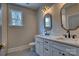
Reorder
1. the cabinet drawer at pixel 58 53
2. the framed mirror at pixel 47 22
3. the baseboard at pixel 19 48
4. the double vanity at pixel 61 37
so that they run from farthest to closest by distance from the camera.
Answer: the framed mirror at pixel 47 22 → the baseboard at pixel 19 48 → the double vanity at pixel 61 37 → the cabinet drawer at pixel 58 53

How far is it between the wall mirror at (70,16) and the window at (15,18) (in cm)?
107

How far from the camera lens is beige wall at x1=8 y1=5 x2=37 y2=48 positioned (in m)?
2.19

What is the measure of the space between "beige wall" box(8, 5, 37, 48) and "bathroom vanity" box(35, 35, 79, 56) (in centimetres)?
19

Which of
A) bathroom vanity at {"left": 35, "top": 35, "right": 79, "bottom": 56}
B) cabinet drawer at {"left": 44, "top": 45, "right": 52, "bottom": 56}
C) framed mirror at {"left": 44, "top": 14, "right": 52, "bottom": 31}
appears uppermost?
framed mirror at {"left": 44, "top": 14, "right": 52, "bottom": 31}

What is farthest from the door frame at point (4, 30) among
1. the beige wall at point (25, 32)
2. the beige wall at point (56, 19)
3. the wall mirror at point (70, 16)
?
the wall mirror at point (70, 16)

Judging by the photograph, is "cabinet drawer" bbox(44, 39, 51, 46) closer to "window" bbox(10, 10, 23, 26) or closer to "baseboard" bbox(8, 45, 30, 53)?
"baseboard" bbox(8, 45, 30, 53)

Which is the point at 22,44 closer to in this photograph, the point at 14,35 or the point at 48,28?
the point at 14,35

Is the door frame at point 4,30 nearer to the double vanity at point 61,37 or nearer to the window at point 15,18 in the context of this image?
the window at point 15,18

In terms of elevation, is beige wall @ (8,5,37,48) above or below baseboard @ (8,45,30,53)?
above

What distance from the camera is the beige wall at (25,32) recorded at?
2188 mm

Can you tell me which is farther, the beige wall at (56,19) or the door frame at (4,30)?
the beige wall at (56,19)

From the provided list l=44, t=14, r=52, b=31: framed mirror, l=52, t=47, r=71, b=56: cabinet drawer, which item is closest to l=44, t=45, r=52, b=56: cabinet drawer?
l=52, t=47, r=71, b=56: cabinet drawer

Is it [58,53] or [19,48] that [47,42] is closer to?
[58,53]

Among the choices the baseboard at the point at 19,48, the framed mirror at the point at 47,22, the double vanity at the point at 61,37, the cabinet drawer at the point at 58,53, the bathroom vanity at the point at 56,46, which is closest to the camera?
the bathroom vanity at the point at 56,46
